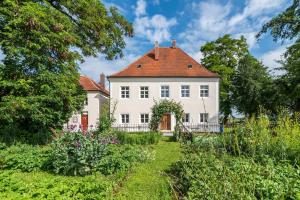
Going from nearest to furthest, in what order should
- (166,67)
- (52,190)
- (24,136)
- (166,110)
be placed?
(52,190) → (24,136) → (166,110) → (166,67)

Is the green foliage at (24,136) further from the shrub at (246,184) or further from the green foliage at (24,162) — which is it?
the shrub at (246,184)

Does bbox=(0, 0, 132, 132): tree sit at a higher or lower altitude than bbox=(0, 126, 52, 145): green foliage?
higher

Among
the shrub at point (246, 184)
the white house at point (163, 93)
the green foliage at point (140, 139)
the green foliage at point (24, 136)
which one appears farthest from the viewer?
the white house at point (163, 93)

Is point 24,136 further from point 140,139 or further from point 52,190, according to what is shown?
point 52,190

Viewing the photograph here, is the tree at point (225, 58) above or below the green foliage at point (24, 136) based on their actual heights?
above

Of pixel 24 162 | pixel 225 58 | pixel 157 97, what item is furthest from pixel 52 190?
pixel 225 58

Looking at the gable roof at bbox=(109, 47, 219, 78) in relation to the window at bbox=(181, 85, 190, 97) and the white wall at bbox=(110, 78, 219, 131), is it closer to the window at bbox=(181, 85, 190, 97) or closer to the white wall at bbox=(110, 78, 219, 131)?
the white wall at bbox=(110, 78, 219, 131)

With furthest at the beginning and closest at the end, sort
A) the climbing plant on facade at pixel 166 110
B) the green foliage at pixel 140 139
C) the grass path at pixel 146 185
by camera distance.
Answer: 1. the climbing plant on facade at pixel 166 110
2. the green foliage at pixel 140 139
3. the grass path at pixel 146 185

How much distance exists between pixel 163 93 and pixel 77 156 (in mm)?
22281

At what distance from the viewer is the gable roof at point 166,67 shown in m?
29.6

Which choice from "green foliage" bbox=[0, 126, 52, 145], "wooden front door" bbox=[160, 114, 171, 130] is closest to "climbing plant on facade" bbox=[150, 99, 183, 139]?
"wooden front door" bbox=[160, 114, 171, 130]

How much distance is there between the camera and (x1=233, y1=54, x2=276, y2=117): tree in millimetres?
30375

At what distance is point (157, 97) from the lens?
97.0 feet

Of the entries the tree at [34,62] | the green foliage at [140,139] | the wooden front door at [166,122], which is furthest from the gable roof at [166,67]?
the tree at [34,62]
